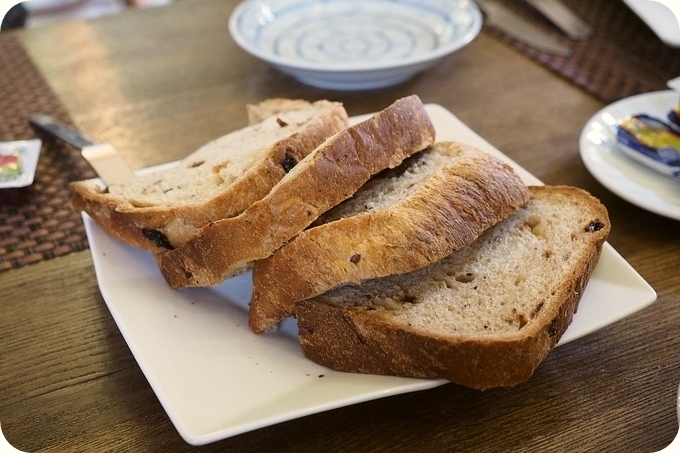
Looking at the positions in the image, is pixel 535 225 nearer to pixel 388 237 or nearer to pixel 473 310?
pixel 473 310

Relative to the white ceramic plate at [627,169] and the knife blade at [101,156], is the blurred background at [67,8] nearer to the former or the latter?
the knife blade at [101,156]

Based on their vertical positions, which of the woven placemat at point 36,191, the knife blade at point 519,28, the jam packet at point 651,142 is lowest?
the woven placemat at point 36,191

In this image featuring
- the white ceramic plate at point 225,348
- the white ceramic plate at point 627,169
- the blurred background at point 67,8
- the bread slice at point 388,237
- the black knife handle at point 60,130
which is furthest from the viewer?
the blurred background at point 67,8

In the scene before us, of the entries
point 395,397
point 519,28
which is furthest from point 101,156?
point 519,28

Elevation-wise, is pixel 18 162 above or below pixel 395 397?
below

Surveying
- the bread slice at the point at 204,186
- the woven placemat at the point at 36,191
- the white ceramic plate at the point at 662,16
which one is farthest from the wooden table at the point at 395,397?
the white ceramic plate at the point at 662,16

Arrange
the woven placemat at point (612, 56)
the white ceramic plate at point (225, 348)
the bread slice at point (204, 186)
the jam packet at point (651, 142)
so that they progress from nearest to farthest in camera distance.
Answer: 1. the white ceramic plate at point (225, 348)
2. the bread slice at point (204, 186)
3. the jam packet at point (651, 142)
4. the woven placemat at point (612, 56)

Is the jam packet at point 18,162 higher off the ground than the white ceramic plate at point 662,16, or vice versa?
the white ceramic plate at point 662,16
